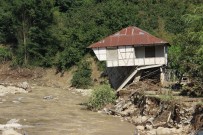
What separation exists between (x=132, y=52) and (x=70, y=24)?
770 inches

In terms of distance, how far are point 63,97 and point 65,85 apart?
895 cm

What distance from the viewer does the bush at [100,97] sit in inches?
1113

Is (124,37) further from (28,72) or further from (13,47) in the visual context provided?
(13,47)

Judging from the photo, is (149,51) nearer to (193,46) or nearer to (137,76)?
(137,76)

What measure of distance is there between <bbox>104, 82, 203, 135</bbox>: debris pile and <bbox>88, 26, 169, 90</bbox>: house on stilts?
258 inches

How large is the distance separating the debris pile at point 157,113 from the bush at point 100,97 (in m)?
0.87

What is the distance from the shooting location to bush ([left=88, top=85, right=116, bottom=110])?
92.7ft

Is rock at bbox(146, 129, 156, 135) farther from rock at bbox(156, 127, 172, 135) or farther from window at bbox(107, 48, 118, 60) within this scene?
window at bbox(107, 48, 118, 60)

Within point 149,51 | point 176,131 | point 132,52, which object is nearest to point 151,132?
point 176,131

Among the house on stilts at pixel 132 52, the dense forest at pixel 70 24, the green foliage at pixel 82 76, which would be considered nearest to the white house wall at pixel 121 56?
the house on stilts at pixel 132 52

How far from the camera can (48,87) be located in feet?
143

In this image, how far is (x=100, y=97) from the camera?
93.1 ft

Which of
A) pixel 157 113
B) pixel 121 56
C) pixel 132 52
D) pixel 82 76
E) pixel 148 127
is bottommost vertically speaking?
pixel 148 127

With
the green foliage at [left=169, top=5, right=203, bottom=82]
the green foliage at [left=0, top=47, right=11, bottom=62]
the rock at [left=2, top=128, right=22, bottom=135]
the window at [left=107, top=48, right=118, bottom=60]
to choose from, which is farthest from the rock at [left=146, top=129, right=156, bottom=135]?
the green foliage at [left=0, top=47, right=11, bottom=62]
